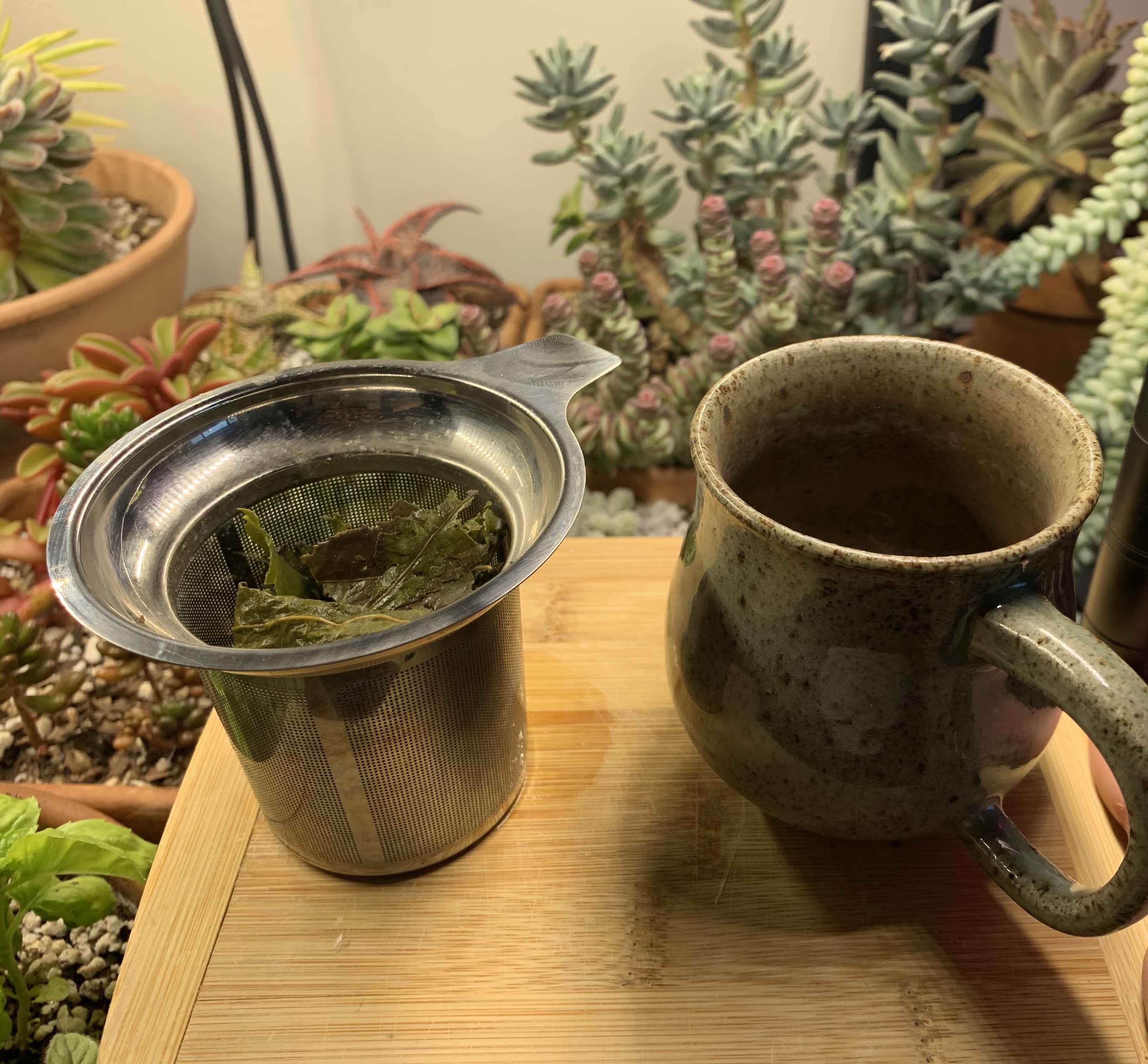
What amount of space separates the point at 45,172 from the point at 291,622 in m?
0.69

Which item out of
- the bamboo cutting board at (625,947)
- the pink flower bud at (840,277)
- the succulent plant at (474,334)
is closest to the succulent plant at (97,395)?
the succulent plant at (474,334)

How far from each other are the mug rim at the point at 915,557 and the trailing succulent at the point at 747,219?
417 mm

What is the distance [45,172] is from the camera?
95 centimetres

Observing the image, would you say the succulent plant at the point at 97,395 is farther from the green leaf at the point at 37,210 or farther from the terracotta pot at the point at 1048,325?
the terracotta pot at the point at 1048,325

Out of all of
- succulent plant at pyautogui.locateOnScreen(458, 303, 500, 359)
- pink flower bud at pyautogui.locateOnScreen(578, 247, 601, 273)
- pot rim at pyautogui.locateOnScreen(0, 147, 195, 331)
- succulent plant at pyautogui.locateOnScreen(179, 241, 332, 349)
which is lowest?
succulent plant at pyautogui.locateOnScreen(179, 241, 332, 349)

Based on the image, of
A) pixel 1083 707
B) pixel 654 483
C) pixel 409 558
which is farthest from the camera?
pixel 654 483

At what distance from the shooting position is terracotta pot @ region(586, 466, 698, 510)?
1.06m

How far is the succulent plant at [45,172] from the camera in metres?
0.92

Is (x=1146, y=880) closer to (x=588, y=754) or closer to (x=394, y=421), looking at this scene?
(x=588, y=754)

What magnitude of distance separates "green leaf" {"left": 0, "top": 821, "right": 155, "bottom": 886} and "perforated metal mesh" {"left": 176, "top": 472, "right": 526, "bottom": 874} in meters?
0.12

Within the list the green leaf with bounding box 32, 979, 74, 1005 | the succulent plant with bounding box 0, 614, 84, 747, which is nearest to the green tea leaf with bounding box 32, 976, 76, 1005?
the green leaf with bounding box 32, 979, 74, 1005

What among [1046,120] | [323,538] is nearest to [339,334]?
[323,538]

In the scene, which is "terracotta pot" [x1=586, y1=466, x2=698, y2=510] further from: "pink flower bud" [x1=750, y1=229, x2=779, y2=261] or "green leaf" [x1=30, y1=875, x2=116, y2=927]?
"green leaf" [x1=30, y1=875, x2=116, y2=927]

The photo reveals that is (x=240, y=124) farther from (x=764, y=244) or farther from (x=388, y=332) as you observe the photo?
(x=764, y=244)
